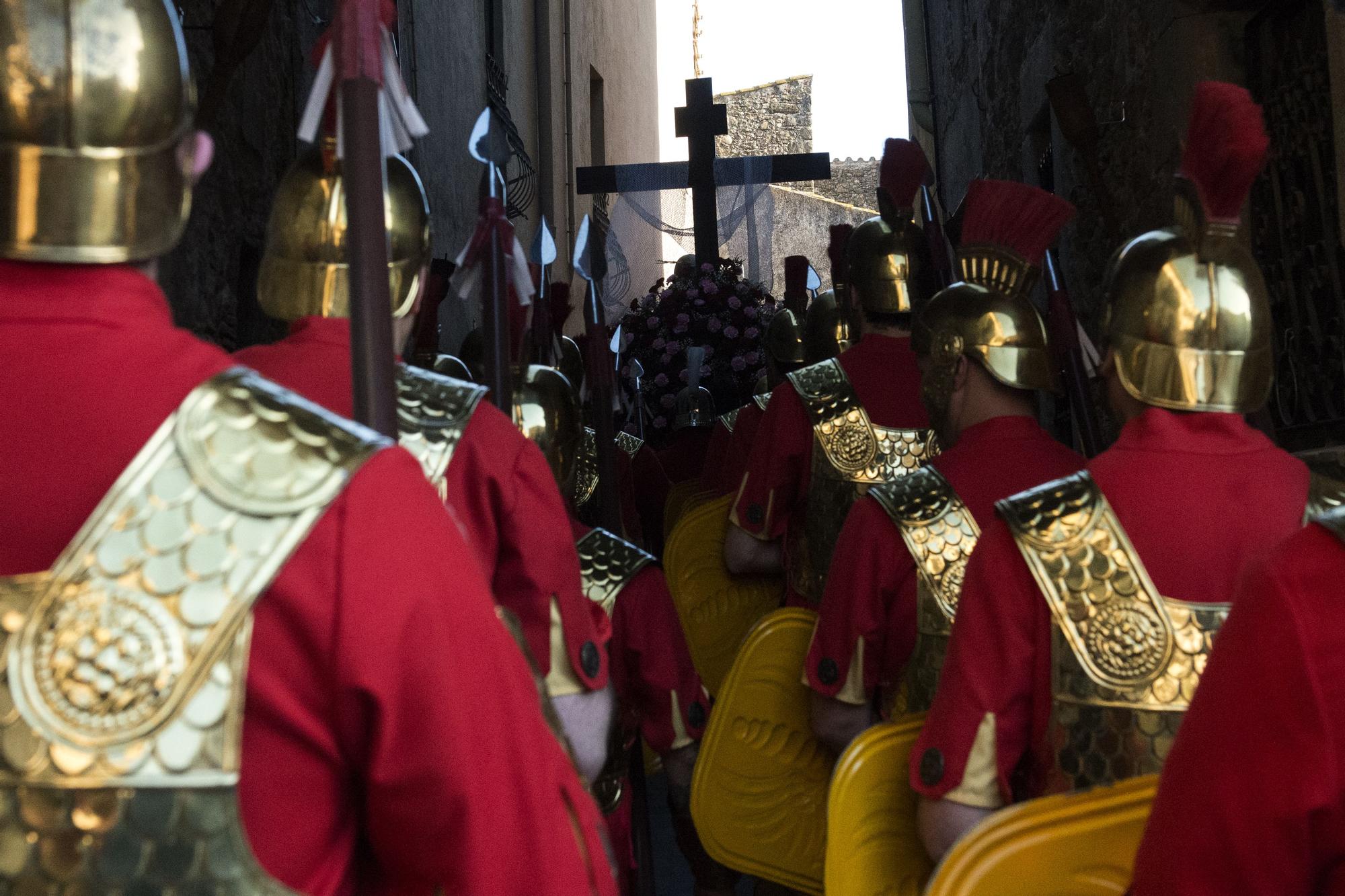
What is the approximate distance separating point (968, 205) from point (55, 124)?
2.51m

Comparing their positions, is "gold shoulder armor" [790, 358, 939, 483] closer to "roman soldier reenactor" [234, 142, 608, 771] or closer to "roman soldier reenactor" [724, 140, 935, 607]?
"roman soldier reenactor" [724, 140, 935, 607]

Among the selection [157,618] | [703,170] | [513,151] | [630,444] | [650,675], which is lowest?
[650,675]

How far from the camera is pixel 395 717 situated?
1.18m

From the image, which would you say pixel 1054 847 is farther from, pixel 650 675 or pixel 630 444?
pixel 630 444

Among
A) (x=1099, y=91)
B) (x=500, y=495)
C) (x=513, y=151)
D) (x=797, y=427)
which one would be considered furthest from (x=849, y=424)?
(x=513, y=151)

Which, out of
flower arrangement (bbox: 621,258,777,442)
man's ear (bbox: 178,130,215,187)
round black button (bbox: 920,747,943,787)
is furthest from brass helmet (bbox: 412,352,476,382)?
flower arrangement (bbox: 621,258,777,442)

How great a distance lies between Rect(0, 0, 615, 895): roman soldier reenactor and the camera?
3.73 feet

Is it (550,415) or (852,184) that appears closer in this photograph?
(550,415)

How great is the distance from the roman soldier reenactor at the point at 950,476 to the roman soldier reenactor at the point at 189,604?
1.87 metres

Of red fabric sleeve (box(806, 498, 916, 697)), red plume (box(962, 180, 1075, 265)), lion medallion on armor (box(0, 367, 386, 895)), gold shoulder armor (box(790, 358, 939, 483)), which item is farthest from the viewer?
gold shoulder armor (box(790, 358, 939, 483))

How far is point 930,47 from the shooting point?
43.2ft

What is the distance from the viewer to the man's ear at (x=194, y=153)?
137 centimetres

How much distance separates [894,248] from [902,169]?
0.28 meters

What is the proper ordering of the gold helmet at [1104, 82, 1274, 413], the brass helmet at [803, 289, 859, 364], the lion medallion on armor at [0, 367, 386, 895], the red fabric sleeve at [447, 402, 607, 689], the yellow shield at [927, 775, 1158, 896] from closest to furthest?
the lion medallion on armor at [0, 367, 386, 895], the yellow shield at [927, 775, 1158, 896], the gold helmet at [1104, 82, 1274, 413], the red fabric sleeve at [447, 402, 607, 689], the brass helmet at [803, 289, 859, 364]
